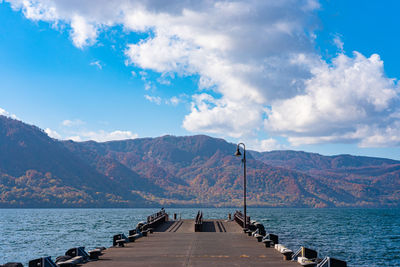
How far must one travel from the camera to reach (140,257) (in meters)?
19.2

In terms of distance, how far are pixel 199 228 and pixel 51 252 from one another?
23360 mm

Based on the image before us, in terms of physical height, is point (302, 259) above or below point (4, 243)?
above

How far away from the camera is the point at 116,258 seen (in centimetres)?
1894

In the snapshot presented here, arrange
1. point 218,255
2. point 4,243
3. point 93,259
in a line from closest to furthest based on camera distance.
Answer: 1. point 93,259
2. point 218,255
3. point 4,243

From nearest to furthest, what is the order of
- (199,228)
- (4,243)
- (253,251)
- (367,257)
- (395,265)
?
(253,251) < (199,228) < (395,265) < (367,257) < (4,243)

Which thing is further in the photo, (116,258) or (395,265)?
(395,265)

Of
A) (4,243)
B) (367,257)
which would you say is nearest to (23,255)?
(4,243)

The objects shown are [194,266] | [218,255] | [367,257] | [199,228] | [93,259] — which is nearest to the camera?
[194,266]

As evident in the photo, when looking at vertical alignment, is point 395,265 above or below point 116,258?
below

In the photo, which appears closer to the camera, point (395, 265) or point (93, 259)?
point (93, 259)

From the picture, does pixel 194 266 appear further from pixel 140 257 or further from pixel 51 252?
pixel 51 252

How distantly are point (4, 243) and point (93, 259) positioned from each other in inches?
2115

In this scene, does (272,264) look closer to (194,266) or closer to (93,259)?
(194,266)

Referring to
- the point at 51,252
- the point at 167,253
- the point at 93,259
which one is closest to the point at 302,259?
the point at 167,253
